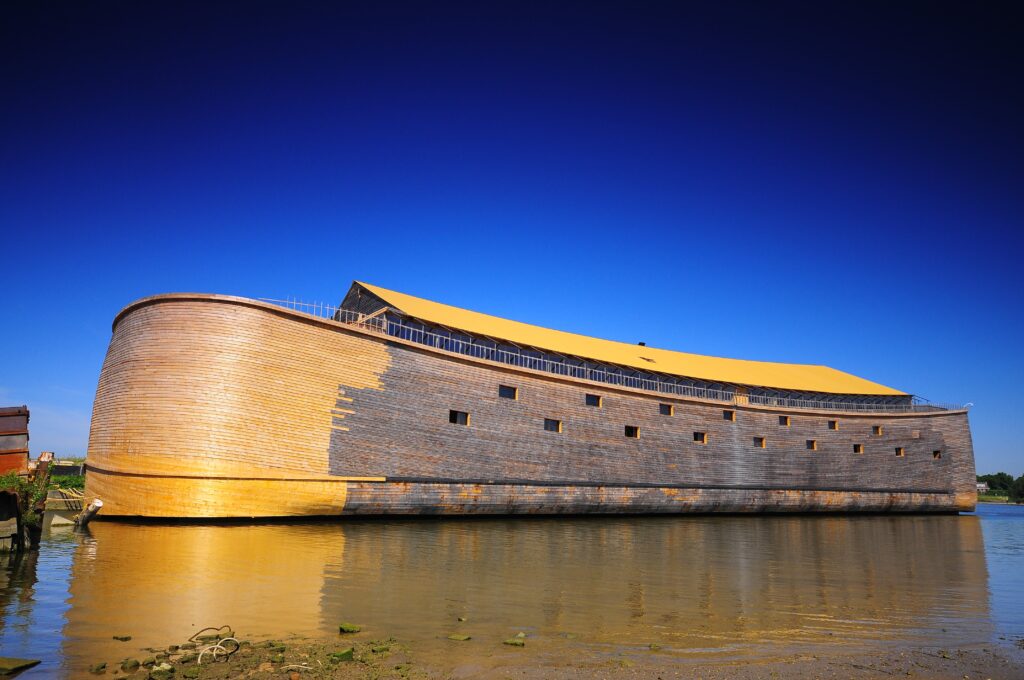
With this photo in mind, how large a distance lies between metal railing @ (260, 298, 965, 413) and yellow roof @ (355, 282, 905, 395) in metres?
0.69

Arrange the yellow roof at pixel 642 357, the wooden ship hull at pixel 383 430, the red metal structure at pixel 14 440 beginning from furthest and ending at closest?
the yellow roof at pixel 642 357
the wooden ship hull at pixel 383 430
the red metal structure at pixel 14 440

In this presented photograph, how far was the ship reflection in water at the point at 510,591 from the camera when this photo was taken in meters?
8.14

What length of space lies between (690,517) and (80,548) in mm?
28635

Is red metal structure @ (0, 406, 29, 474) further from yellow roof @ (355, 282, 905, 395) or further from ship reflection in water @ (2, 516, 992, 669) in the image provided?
yellow roof @ (355, 282, 905, 395)

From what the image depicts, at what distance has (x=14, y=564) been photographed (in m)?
12.6

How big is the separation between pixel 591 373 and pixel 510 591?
2330 centimetres

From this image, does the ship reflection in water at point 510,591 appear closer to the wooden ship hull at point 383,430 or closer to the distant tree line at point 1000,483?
the wooden ship hull at point 383,430

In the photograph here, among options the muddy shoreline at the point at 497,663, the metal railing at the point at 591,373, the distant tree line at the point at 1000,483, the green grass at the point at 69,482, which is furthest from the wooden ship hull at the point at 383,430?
the distant tree line at the point at 1000,483

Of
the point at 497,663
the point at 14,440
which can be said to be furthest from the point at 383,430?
the point at 497,663

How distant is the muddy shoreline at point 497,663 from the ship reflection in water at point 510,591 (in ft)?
0.87

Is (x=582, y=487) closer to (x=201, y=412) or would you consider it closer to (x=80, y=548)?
(x=201, y=412)

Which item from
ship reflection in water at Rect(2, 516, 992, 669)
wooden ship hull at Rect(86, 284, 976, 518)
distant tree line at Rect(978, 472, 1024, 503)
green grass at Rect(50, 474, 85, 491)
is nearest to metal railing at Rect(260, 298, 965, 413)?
wooden ship hull at Rect(86, 284, 976, 518)

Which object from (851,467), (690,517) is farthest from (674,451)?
(851,467)

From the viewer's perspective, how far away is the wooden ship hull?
21047 mm
